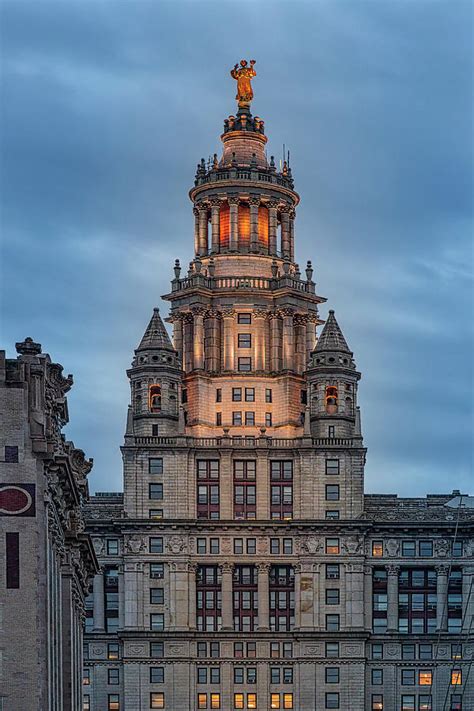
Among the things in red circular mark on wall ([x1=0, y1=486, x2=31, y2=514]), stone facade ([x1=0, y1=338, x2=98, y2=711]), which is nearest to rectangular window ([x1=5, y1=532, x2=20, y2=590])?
stone facade ([x1=0, y1=338, x2=98, y2=711])

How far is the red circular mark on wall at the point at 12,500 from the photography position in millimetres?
107812

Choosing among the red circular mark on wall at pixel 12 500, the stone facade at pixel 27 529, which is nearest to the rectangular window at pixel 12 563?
the stone facade at pixel 27 529

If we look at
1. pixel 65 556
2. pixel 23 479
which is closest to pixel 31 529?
pixel 23 479

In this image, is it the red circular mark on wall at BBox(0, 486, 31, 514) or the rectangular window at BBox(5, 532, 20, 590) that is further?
the red circular mark on wall at BBox(0, 486, 31, 514)

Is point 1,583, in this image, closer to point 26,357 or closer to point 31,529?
point 31,529

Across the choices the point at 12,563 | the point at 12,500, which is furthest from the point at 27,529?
the point at 12,563

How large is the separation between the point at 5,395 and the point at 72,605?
118 ft

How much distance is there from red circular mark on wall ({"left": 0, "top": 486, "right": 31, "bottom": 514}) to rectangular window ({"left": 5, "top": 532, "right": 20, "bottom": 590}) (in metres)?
1.36

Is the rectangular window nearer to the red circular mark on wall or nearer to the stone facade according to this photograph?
the stone facade

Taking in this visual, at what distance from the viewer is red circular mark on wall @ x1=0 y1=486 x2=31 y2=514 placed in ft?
354

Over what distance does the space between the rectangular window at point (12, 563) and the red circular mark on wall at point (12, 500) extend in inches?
53.5

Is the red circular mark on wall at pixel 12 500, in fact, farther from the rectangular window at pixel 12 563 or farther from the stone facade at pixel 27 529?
the rectangular window at pixel 12 563

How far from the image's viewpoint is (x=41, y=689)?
10662cm

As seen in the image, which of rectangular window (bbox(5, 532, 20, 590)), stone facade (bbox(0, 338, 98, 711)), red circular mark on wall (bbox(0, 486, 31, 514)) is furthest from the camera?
red circular mark on wall (bbox(0, 486, 31, 514))
